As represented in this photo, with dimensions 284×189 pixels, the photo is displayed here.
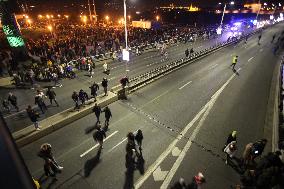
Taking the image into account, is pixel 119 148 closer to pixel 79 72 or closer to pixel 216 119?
pixel 216 119

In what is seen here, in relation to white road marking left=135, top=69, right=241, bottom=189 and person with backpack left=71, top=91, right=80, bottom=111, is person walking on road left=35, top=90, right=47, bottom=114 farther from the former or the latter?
white road marking left=135, top=69, right=241, bottom=189

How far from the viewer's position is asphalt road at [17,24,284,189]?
12.6 meters

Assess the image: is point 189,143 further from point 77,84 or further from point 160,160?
Answer: point 77,84

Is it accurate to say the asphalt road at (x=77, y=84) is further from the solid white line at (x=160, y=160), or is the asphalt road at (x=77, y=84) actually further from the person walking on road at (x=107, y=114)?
the solid white line at (x=160, y=160)

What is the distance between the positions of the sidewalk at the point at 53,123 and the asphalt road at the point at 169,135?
46 centimetres

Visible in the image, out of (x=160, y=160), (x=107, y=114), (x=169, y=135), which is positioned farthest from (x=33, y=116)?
(x=169, y=135)

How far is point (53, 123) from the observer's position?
16578mm

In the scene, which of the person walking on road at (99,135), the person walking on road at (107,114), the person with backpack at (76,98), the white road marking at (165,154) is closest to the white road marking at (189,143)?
the white road marking at (165,154)

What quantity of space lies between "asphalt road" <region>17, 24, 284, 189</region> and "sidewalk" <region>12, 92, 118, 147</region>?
0.46 m

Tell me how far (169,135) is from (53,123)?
8854 millimetres

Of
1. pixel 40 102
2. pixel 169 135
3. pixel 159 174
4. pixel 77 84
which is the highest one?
pixel 40 102

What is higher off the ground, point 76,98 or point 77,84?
point 76,98

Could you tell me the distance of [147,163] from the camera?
1359cm

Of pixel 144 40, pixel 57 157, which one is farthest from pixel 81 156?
pixel 144 40
